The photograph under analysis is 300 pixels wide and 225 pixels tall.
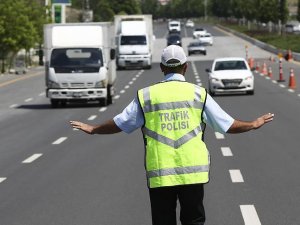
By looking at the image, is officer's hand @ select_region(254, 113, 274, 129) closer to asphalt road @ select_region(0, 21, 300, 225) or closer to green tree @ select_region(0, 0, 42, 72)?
asphalt road @ select_region(0, 21, 300, 225)

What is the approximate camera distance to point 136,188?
11.4 metres

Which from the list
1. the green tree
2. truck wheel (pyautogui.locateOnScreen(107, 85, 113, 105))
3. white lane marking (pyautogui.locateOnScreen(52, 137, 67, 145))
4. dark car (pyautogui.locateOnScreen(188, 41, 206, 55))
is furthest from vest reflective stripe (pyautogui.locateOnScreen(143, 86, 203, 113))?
dark car (pyautogui.locateOnScreen(188, 41, 206, 55))

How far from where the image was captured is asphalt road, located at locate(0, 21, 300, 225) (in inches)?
377

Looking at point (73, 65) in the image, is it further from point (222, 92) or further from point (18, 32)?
point (18, 32)

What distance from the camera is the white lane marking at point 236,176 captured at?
1184 centimetres

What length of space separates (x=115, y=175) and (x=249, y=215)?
12.0 feet

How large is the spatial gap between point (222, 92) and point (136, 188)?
20378 millimetres

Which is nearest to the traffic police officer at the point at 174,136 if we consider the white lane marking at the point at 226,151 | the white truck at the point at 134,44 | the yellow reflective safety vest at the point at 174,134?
the yellow reflective safety vest at the point at 174,134

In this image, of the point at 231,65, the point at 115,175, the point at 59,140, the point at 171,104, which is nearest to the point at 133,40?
the point at 231,65

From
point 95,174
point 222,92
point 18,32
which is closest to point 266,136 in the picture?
point 95,174

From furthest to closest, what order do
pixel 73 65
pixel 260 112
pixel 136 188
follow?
pixel 73 65
pixel 260 112
pixel 136 188

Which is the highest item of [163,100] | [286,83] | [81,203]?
[163,100]

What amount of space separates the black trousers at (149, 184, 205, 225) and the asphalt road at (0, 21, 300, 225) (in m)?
3.51

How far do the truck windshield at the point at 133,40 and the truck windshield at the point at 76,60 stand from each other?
26144mm
